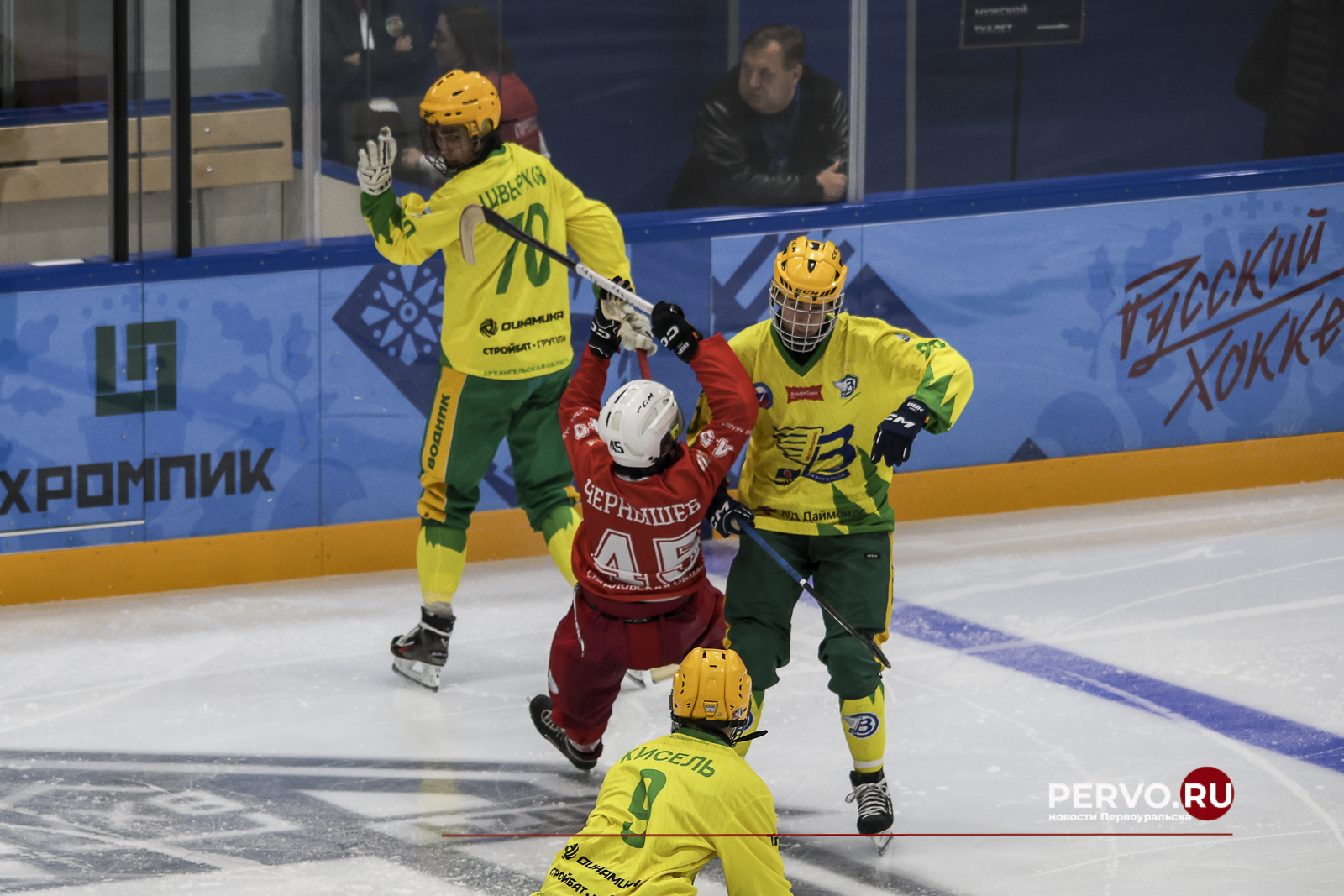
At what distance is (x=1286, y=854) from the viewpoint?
13.6ft

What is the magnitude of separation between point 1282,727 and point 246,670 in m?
2.88

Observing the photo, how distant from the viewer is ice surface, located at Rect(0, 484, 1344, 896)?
4066mm

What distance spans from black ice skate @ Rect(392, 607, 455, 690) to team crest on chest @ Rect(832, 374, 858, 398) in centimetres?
162

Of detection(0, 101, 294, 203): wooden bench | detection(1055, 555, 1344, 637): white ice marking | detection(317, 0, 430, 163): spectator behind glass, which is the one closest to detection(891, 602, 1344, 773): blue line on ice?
detection(1055, 555, 1344, 637): white ice marking

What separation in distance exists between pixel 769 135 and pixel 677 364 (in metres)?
0.97

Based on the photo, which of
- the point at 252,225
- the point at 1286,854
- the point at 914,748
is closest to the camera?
the point at 1286,854

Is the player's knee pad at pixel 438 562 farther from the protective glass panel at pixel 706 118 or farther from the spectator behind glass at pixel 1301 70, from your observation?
the spectator behind glass at pixel 1301 70

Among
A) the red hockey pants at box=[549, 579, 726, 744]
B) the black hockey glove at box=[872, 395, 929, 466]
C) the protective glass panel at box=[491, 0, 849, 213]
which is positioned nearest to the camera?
the black hockey glove at box=[872, 395, 929, 466]

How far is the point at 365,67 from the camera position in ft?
21.0

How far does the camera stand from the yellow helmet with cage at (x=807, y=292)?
4.06 m

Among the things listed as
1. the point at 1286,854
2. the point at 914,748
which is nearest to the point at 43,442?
the point at 914,748

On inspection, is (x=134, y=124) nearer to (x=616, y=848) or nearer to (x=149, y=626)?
(x=149, y=626)

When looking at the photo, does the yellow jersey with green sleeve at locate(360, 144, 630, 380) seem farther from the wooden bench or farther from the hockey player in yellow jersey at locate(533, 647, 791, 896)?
the hockey player in yellow jersey at locate(533, 647, 791, 896)

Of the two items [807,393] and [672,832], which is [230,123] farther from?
[672,832]
